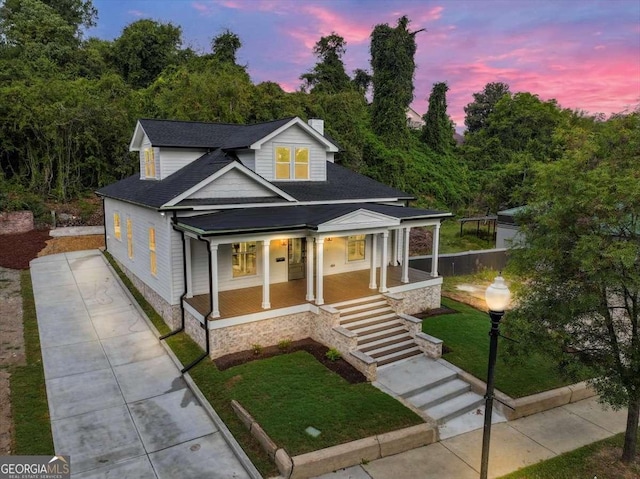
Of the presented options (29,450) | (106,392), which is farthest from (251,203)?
(29,450)

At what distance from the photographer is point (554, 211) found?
7.18 m

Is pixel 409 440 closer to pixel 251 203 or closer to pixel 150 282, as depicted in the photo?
pixel 251 203

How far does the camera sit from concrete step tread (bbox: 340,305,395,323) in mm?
12414

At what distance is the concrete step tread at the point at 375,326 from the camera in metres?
12.1

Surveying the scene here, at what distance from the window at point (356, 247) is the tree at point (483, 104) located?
58.5 metres

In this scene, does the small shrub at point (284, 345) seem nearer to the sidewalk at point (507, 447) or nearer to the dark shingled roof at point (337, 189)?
the sidewalk at point (507, 447)

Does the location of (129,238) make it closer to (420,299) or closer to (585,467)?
(420,299)

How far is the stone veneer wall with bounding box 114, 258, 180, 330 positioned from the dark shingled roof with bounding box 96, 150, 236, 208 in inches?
123

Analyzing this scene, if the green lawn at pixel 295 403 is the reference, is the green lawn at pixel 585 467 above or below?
below

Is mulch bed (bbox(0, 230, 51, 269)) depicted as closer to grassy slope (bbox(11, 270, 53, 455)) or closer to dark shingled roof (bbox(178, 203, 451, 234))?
grassy slope (bbox(11, 270, 53, 455))

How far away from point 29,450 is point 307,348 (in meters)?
6.60

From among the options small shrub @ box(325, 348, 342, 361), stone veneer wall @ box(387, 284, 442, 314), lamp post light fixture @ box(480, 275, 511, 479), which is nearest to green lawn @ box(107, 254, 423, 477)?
small shrub @ box(325, 348, 342, 361)

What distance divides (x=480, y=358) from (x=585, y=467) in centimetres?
391

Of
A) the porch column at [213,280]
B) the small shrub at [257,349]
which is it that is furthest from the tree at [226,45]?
the small shrub at [257,349]
